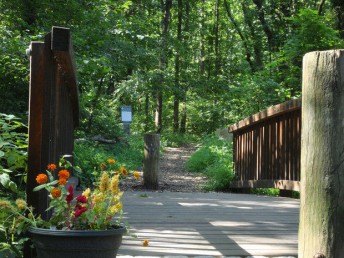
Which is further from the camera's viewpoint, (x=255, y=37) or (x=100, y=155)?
(x=255, y=37)

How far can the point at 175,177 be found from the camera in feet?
44.7

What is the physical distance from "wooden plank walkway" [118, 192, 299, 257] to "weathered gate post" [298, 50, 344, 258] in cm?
116

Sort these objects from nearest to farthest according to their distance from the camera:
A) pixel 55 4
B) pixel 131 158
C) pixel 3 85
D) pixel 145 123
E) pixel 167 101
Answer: pixel 3 85
pixel 55 4
pixel 131 158
pixel 145 123
pixel 167 101

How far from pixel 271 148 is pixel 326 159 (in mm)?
5382

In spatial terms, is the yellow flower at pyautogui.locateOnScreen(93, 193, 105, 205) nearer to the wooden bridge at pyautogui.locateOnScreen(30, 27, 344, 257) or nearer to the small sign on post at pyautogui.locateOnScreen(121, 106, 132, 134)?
the wooden bridge at pyautogui.locateOnScreen(30, 27, 344, 257)

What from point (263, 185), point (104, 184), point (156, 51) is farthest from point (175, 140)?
point (104, 184)

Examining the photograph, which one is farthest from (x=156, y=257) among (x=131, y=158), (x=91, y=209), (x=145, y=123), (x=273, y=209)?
(x=145, y=123)

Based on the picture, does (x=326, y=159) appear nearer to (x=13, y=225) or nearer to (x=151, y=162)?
(x=13, y=225)

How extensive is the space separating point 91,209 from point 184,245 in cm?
120

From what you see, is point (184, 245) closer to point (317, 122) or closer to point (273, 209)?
point (317, 122)

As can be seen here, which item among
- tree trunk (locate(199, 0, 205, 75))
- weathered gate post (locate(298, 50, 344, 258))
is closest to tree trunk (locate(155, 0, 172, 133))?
tree trunk (locate(199, 0, 205, 75))

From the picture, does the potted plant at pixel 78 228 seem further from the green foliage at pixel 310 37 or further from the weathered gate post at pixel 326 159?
the green foliage at pixel 310 37

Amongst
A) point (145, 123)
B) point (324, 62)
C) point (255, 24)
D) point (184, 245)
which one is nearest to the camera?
point (324, 62)

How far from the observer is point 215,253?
12.4 ft
